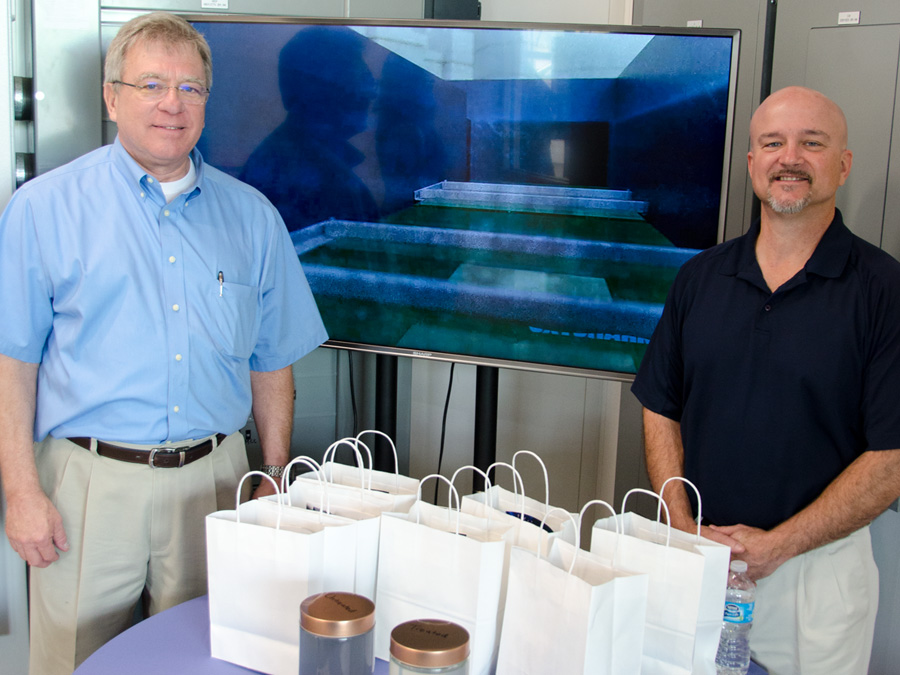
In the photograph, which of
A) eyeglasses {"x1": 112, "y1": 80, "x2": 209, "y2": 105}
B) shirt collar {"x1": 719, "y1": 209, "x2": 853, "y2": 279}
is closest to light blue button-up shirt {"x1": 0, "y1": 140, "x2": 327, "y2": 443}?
eyeglasses {"x1": 112, "y1": 80, "x2": 209, "y2": 105}

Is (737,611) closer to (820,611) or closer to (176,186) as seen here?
(820,611)

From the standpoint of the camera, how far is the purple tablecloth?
1.31 meters

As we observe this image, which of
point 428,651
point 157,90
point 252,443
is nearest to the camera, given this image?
point 428,651

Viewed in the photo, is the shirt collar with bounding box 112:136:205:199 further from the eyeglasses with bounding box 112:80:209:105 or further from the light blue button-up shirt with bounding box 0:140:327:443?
the eyeglasses with bounding box 112:80:209:105

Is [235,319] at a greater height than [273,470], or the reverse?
[235,319]

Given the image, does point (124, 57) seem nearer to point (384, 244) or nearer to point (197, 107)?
point (197, 107)

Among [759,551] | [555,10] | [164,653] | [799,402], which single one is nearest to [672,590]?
[759,551]

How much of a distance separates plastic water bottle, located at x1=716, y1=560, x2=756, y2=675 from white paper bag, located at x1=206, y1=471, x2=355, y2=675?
64 centimetres

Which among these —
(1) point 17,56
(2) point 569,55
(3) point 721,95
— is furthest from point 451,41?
(1) point 17,56

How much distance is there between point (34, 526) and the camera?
67.3 inches

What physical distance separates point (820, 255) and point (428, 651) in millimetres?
1231

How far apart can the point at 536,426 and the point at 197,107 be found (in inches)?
78.9

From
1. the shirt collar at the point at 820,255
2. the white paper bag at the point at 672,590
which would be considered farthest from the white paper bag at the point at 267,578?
the shirt collar at the point at 820,255

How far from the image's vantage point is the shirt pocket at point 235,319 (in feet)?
6.07
